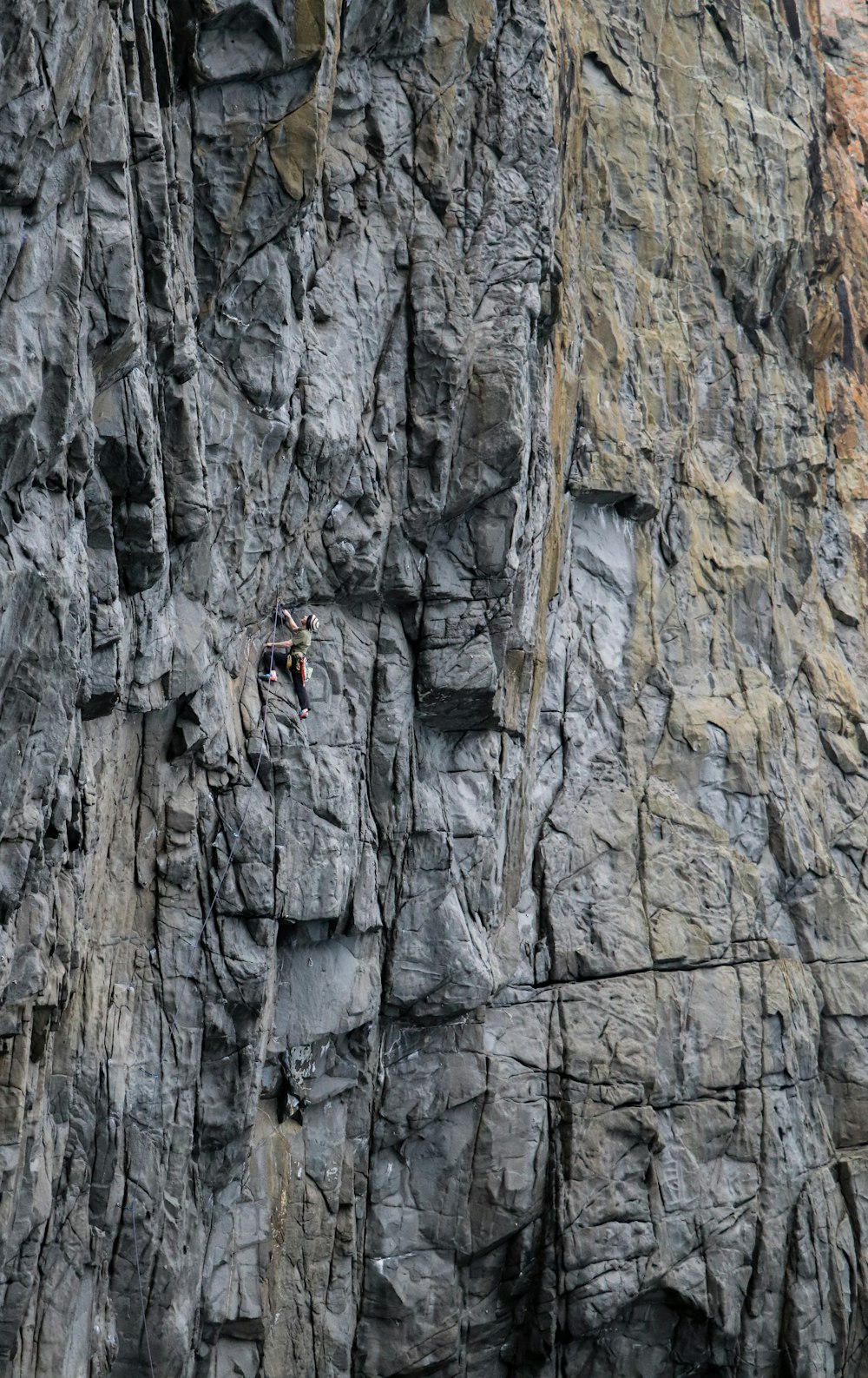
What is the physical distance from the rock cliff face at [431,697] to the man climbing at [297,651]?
0.47 metres

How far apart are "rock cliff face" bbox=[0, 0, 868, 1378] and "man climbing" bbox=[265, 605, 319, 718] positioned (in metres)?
0.47

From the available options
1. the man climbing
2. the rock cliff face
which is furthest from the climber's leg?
the rock cliff face

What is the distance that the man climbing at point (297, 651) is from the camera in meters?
22.1

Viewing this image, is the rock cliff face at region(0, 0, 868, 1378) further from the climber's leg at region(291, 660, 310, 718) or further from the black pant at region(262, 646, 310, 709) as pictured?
the climber's leg at region(291, 660, 310, 718)

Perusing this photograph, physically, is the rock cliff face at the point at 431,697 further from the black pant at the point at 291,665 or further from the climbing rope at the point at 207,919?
the black pant at the point at 291,665

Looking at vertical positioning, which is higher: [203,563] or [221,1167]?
[203,563]

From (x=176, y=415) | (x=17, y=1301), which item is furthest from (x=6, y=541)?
(x=17, y=1301)

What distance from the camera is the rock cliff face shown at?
53.6 feet

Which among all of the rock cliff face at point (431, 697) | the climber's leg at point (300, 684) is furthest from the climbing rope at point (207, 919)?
the climber's leg at point (300, 684)

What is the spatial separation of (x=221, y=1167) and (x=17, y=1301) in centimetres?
502

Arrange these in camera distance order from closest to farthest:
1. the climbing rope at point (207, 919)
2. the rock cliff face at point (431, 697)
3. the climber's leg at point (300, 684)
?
the rock cliff face at point (431, 697), the climbing rope at point (207, 919), the climber's leg at point (300, 684)

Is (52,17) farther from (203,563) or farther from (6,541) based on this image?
(203,563)

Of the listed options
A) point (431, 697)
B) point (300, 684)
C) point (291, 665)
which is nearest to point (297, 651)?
point (291, 665)

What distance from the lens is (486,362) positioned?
2386cm
